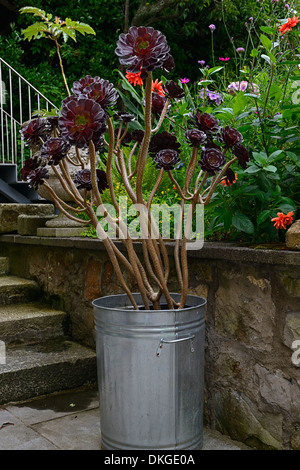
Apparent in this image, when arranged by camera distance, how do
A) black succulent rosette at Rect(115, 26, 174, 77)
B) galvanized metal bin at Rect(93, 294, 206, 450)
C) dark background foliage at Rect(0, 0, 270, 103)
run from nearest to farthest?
black succulent rosette at Rect(115, 26, 174, 77)
galvanized metal bin at Rect(93, 294, 206, 450)
dark background foliage at Rect(0, 0, 270, 103)

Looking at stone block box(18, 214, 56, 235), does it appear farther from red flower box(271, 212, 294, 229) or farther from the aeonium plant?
red flower box(271, 212, 294, 229)

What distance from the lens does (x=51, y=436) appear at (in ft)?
7.27

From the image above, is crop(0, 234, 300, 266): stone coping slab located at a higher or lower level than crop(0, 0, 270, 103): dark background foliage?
lower

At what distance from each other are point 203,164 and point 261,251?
39cm

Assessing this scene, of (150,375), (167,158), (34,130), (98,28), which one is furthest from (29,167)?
(98,28)

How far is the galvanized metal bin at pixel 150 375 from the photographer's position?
1868 millimetres

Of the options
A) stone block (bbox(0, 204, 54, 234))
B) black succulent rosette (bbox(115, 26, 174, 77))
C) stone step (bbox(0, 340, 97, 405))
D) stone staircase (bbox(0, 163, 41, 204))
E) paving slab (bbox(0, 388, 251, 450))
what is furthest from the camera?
stone staircase (bbox(0, 163, 41, 204))

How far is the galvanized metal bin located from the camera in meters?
1.87

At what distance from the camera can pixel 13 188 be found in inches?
221

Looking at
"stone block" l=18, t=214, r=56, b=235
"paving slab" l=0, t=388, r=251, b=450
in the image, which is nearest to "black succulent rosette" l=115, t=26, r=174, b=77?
"paving slab" l=0, t=388, r=251, b=450

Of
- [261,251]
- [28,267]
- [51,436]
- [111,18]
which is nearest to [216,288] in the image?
[261,251]

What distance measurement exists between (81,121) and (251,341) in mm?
1087
